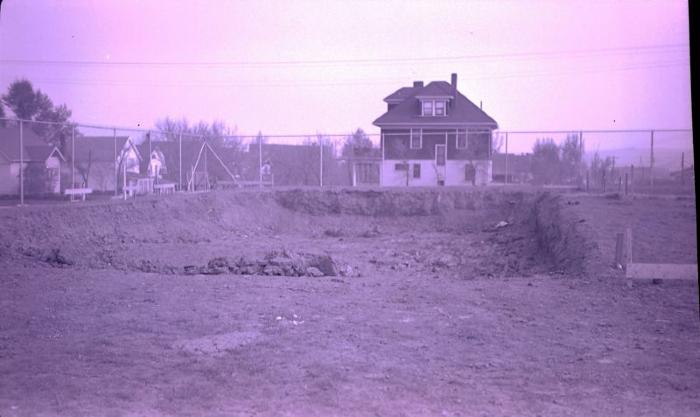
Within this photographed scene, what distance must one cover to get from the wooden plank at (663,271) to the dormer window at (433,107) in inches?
1237

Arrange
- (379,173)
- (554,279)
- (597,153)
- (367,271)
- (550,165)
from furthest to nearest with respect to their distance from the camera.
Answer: (379,173)
(550,165)
(597,153)
(367,271)
(554,279)

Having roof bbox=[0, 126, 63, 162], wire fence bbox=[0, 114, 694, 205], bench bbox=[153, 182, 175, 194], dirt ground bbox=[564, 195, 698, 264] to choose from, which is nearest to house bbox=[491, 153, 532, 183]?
wire fence bbox=[0, 114, 694, 205]

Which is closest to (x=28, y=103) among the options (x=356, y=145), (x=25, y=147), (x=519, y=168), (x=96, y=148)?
(x=96, y=148)

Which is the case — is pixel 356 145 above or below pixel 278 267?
A: above

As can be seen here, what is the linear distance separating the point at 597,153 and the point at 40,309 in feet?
80.4

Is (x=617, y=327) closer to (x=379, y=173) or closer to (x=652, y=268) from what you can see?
(x=652, y=268)

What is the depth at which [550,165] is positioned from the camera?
30.4 m

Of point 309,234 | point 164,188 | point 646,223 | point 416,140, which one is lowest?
point 309,234

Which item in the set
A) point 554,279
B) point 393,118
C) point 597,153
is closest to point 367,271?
point 554,279

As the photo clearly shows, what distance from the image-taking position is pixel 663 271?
10.1 m

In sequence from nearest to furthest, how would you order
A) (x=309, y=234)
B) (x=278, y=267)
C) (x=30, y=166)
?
(x=278, y=267), (x=30, y=166), (x=309, y=234)

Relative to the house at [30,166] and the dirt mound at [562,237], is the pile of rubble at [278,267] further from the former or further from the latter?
the house at [30,166]

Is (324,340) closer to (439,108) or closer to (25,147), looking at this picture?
(25,147)

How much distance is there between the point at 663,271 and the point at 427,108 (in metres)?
31.9
